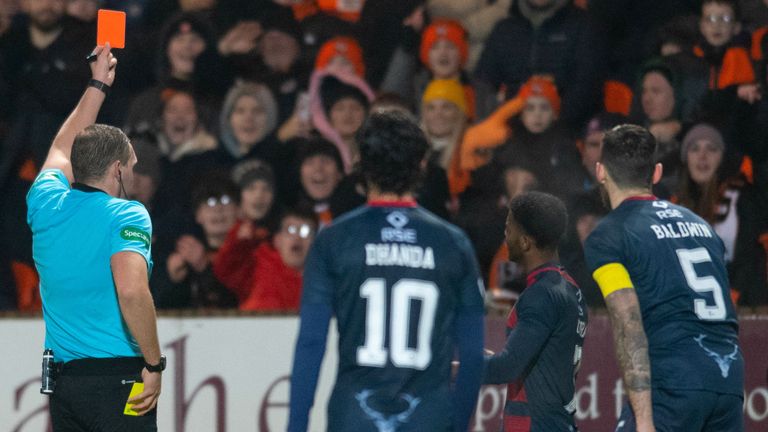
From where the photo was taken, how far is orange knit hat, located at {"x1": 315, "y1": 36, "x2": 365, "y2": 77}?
10617 mm

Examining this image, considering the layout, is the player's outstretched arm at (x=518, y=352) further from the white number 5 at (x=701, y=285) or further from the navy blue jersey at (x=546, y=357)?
the white number 5 at (x=701, y=285)

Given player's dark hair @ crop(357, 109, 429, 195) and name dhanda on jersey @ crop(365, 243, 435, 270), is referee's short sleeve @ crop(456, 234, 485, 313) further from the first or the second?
player's dark hair @ crop(357, 109, 429, 195)

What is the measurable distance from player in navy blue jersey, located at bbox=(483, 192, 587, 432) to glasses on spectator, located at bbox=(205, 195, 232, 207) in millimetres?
4460

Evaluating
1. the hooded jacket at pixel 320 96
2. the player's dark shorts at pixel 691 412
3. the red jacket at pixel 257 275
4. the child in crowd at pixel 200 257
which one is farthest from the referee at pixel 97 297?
the hooded jacket at pixel 320 96

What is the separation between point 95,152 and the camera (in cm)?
554

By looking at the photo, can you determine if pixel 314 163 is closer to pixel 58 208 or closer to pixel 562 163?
pixel 562 163

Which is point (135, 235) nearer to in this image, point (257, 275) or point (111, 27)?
point (111, 27)

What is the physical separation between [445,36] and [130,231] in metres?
5.37

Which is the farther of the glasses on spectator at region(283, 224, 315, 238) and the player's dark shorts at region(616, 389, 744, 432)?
the glasses on spectator at region(283, 224, 315, 238)

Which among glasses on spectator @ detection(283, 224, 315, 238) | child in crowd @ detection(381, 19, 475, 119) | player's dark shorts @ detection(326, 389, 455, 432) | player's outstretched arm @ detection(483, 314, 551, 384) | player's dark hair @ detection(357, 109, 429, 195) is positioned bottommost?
player's dark shorts @ detection(326, 389, 455, 432)

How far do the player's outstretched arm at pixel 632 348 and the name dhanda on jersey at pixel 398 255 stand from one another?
1161 millimetres

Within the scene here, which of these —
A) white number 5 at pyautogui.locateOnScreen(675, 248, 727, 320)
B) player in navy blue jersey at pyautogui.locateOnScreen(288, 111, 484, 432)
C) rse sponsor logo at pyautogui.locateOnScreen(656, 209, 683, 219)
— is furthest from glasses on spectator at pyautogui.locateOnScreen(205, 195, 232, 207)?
player in navy blue jersey at pyautogui.locateOnScreen(288, 111, 484, 432)

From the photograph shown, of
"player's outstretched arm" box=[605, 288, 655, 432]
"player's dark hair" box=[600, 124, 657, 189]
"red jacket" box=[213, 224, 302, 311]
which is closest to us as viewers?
"player's outstretched arm" box=[605, 288, 655, 432]

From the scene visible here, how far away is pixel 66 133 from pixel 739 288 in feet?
16.2
